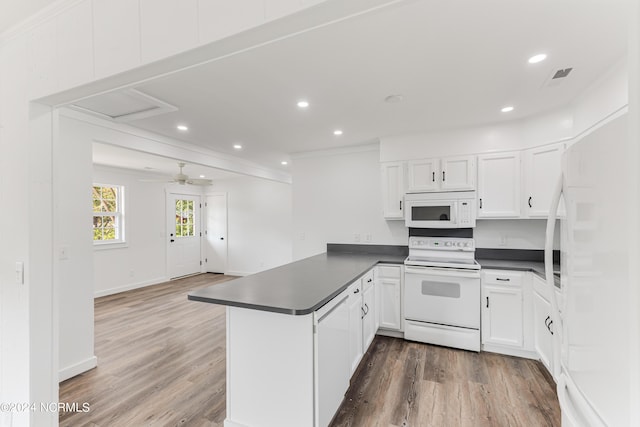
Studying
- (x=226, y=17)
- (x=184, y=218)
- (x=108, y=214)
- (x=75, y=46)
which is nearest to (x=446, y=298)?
(x=226, y=17)

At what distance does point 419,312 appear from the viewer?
3.09 m

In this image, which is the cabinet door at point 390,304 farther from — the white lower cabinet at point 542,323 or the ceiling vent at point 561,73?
the ceiling vent at point 561,73

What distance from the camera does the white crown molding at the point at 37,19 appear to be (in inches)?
55.1

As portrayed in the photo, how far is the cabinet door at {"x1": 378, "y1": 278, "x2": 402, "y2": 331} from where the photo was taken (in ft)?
10.6

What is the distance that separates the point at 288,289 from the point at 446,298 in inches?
75.5

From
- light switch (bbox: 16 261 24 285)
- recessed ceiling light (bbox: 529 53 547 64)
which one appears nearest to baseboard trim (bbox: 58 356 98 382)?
light switch (bbox: 16 261 24 285)

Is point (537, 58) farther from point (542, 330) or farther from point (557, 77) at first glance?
point (542, 330)

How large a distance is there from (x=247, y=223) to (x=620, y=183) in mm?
6558

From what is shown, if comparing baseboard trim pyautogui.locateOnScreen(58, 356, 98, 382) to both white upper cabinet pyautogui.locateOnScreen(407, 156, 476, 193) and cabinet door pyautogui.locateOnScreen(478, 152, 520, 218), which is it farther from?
cabinet door pyautogui.locateOnScreen(478, 152, 520, 218)

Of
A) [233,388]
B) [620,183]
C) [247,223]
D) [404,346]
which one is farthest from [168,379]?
[247,223]

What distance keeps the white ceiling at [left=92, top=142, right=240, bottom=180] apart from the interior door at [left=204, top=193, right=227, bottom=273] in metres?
1.01

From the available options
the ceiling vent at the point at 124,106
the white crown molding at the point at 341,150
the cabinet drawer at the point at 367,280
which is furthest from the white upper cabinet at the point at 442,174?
the ceiling vent at the point at 124,106

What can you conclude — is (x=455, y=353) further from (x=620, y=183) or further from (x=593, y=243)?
(x=620, y=183)

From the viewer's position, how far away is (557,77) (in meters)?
2.10
